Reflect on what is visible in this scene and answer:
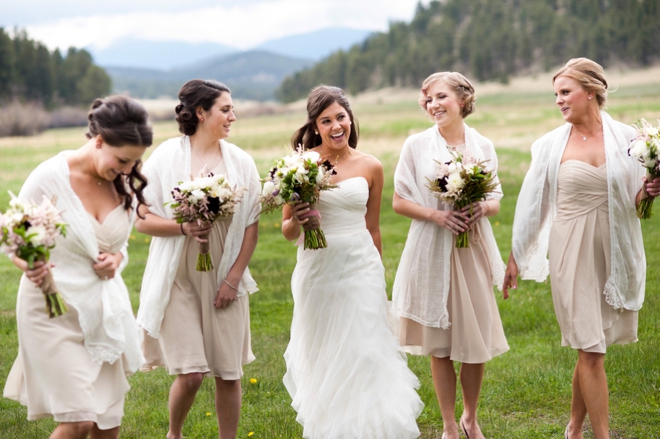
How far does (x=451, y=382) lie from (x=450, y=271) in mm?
991

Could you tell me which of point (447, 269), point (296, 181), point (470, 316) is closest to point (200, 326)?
point (296, 181)

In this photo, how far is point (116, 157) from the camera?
15.7ft

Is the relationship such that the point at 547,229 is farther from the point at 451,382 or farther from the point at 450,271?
the point at 451,382

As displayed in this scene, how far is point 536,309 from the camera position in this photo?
10820 millimetres

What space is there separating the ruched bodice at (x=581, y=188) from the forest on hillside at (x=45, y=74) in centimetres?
7713

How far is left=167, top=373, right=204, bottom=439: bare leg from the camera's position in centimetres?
595

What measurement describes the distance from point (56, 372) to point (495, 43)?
117054 mm

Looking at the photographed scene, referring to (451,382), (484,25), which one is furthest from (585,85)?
(484,25)

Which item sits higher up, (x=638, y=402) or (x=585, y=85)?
(x=585, y=85)

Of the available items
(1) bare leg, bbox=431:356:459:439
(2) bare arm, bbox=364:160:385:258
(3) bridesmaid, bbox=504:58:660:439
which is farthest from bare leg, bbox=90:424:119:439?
(3) bridesmaid, bbox=504:58:660:439

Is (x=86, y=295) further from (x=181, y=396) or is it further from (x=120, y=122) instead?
(x=181, y=396)

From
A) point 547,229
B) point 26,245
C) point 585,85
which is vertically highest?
point 585,85

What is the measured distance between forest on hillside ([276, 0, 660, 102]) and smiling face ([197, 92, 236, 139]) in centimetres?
9135

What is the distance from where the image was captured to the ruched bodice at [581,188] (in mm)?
6191
